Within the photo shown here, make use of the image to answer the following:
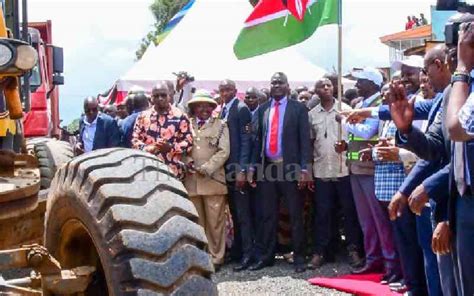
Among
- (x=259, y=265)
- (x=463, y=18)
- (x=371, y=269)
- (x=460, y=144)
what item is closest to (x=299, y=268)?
(x=259, y=265)

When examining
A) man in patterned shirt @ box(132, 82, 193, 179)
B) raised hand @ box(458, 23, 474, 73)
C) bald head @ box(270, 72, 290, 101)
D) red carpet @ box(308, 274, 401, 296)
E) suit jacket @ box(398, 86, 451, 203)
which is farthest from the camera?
bald head @ box(270, 72, 290, 101)

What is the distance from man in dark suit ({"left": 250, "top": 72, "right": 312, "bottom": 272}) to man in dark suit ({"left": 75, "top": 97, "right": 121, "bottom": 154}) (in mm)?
1911

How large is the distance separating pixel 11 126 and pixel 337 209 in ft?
16.0

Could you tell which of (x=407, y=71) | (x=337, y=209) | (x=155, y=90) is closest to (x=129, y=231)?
(x=407, y=71)

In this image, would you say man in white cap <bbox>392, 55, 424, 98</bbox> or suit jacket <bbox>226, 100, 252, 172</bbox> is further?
suit jacket <bbox>226, 100, 252, 172</bbox>

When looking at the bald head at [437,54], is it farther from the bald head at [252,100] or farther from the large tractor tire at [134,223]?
the bald head at [252,100]

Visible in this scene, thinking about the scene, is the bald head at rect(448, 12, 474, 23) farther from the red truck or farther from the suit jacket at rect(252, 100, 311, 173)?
the red truck

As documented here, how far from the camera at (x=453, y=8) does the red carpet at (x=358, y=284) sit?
3.61 metres

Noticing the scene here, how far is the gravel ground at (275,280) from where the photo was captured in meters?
8.12

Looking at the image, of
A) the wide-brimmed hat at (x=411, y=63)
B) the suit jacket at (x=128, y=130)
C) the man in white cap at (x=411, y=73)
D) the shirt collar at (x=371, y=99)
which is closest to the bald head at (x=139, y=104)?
the suit jacket at (x=128, y=130)

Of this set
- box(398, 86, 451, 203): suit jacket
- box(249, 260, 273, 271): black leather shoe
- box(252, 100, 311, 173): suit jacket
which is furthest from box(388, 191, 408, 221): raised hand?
box(249, 260, 273, 271): black leather shoe

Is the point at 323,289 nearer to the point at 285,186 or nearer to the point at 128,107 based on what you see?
the point at 285,186

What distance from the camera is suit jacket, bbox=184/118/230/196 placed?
938cm

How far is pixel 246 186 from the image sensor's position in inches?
376
